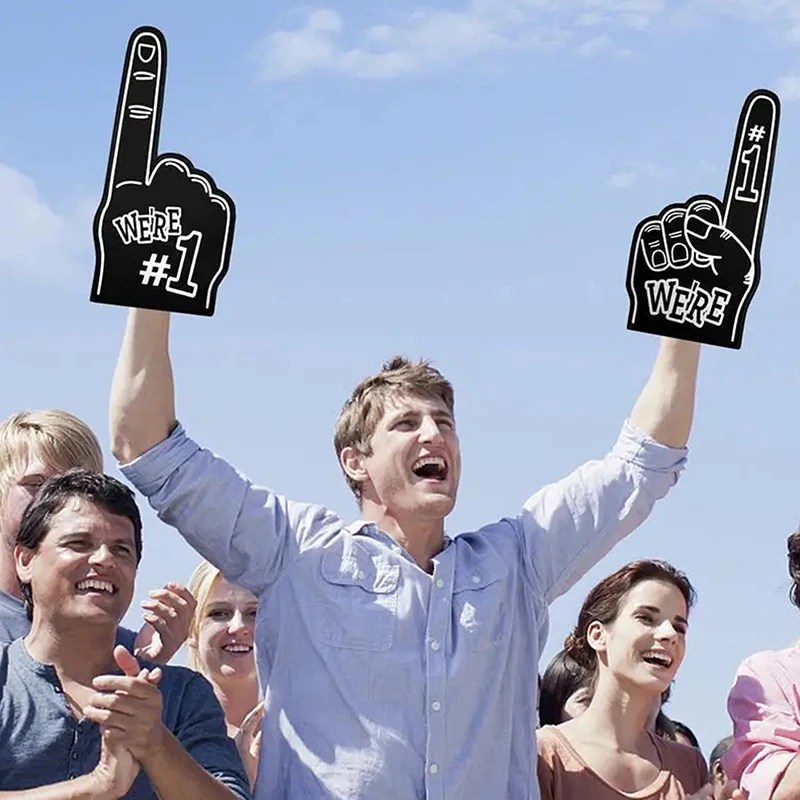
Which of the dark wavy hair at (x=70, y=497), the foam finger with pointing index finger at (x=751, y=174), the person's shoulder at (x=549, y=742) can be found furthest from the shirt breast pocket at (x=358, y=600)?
the foam finger with pointing index finger at (x=751, y=174)

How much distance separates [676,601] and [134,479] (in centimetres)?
210

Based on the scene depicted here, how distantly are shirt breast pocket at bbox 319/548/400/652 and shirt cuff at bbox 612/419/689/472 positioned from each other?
0.78m

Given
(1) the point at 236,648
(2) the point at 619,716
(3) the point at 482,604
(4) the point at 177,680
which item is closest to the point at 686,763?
(2) the point at 619,716

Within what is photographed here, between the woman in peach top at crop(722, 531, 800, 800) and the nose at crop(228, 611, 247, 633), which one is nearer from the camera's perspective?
the woman in peach top at crop(722, 531, 800, 800)

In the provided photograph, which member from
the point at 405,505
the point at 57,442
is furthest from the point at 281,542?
the point at 57,442

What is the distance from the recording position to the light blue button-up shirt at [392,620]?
4676 millimetres

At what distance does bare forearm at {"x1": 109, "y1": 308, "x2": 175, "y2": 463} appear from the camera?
15.5 feet

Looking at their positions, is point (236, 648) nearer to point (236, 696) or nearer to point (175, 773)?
point (236, 696)

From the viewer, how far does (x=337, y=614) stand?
4.78m

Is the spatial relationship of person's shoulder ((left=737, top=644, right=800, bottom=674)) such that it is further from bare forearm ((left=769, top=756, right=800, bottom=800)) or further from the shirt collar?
→ the shirt collar

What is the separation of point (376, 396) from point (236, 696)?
1.60 metres

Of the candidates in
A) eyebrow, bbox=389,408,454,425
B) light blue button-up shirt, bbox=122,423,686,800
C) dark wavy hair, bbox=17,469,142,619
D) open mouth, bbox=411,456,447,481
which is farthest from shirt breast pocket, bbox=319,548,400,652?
dark wavy hair, bbox=17,469,142,619

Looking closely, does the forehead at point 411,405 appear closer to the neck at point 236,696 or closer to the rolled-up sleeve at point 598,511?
the rolled-up sleeve at point 598,511

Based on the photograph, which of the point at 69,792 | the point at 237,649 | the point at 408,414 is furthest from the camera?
the point at 237,649
